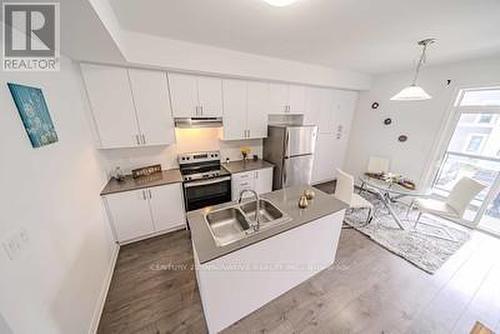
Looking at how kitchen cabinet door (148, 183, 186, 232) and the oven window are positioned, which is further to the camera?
the oven window

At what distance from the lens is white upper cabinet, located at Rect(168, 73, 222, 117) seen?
2.36 m

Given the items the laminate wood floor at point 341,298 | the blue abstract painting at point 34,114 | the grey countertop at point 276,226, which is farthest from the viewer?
the laminate wood floor at point 341,298

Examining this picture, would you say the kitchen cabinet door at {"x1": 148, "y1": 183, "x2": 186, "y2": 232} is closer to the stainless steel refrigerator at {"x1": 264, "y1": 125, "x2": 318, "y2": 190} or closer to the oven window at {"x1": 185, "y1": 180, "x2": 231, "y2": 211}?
the oven window at {"x1": 185, "y1": 180, "x2": 231, "y2": 211}

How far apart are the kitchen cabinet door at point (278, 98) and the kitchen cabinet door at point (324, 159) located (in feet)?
4.20

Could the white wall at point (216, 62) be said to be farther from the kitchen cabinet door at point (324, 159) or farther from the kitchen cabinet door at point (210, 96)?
the kitchen cabinet door at point (324, 159)

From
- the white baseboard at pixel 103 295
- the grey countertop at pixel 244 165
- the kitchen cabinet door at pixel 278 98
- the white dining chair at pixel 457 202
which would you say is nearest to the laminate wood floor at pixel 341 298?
the white baseboard at pixel 103 295

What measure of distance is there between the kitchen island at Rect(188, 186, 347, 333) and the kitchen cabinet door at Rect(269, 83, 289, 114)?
186cm

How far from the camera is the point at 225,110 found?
9.06ft

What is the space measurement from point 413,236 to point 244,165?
9.50 feet

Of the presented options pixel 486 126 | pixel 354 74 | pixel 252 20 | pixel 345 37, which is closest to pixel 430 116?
pixel 486 126

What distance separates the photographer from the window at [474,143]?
281 centimetres

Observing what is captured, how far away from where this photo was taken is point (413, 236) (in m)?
2.62

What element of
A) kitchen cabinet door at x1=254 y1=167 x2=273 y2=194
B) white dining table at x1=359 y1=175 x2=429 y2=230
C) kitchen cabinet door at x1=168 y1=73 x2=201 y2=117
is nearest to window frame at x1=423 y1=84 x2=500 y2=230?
white dining table at x1=359 y1=175 x2=429 y2=230

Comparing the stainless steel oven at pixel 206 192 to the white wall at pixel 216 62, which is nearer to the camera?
the white wall at pixel 216 62
